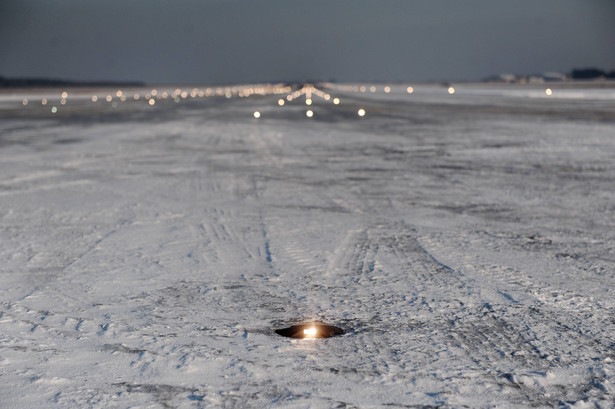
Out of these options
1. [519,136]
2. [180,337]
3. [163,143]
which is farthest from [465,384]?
[519,136]

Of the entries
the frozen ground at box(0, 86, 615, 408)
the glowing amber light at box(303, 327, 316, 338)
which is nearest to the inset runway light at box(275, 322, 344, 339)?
the glowing amber light at box(303, 327, 316, 338)

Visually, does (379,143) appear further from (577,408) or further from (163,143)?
(577,408)

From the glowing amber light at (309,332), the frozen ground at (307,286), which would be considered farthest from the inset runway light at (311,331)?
the frozen ground at (307,286)

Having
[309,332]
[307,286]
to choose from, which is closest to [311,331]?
[309,332]

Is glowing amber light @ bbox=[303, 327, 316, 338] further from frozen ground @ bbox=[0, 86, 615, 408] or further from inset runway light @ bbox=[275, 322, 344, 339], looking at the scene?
frozen ground @ bbox=[0, 86, 615, 408]

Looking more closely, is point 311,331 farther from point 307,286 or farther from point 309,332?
point 307,286

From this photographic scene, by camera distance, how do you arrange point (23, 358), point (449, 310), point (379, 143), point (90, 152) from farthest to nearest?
point (379, 143) < point (90, 152) < point (449, 310) < point (23, 358)
